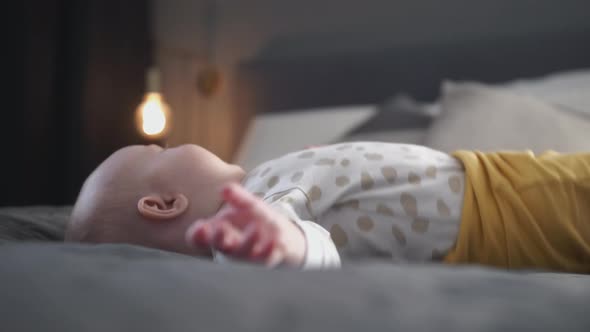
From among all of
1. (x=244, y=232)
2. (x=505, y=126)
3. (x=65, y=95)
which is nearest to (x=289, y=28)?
(x=65, y=95)

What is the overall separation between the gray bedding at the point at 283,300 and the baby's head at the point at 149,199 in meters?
0.43

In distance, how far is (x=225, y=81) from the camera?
2.74 metres

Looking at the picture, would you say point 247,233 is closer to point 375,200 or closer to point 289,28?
point 375,200

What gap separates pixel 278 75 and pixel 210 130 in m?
0.45

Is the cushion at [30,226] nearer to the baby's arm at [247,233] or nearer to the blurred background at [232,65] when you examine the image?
the baby's arm at [247,233]

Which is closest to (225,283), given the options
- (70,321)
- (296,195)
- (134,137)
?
(70,321)

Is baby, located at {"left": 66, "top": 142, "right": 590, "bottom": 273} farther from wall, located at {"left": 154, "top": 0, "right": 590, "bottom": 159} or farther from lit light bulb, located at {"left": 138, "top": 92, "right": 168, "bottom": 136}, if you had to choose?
wall, located at {"left": 154, "top": 0, "right": 590, "bottom": 159}

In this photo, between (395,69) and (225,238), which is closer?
(225,238)

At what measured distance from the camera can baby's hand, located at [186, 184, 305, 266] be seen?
0.47m

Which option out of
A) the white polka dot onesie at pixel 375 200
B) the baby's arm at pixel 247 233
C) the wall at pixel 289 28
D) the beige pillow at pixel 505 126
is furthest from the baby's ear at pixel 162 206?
the wall at pixel 289 28

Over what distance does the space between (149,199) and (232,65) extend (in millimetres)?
1969

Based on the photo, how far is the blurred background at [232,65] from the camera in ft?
7.15

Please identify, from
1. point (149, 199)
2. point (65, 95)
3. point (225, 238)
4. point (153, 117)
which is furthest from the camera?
point (65, 95)

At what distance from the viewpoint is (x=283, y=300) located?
327 millimetres
